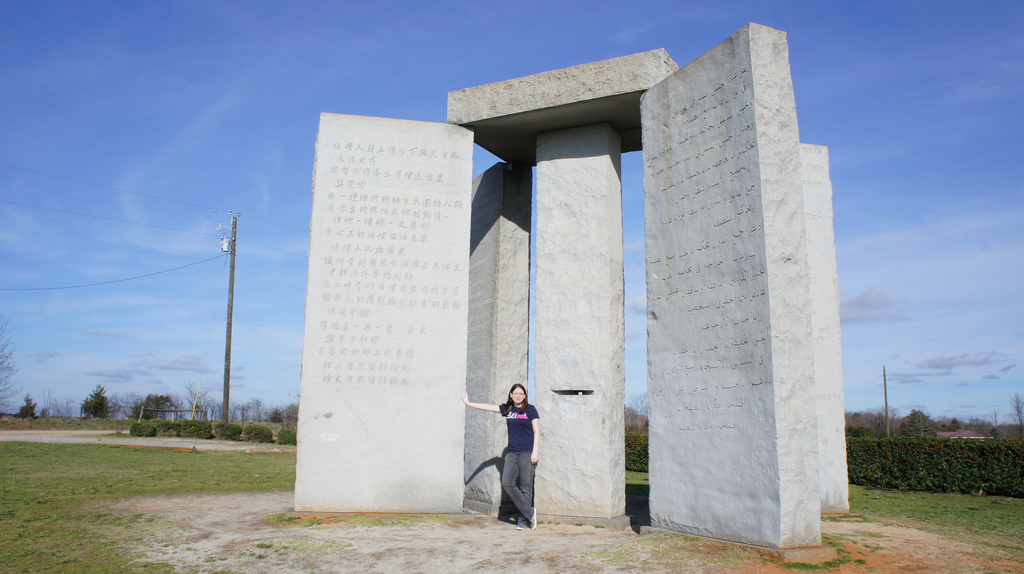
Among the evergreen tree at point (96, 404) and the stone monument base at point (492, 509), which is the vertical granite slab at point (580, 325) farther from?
the evergreen tree at point (96, 404)

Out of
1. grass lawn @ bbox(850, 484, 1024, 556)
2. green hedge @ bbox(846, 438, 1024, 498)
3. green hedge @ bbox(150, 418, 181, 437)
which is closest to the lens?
grass lawn @ bbox(850, 484, 1024, 556)

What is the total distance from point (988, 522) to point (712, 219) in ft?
18.7

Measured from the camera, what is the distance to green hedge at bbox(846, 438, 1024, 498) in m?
11.9

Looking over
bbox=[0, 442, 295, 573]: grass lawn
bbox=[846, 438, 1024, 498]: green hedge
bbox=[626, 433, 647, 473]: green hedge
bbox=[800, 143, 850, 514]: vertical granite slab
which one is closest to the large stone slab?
bbox=[800, 143, 850, 514]: vertical granite slab

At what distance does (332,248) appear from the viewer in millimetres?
7613

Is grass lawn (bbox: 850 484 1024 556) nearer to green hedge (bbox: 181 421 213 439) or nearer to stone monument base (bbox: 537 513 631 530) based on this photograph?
stone monument base (bbox: 537 513 631 530)

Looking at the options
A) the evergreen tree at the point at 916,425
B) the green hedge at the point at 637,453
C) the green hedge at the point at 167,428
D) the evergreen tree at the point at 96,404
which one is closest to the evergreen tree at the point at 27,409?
the evergreen tree at the point at 96,404

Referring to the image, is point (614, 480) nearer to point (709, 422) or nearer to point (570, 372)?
point (570, 372)

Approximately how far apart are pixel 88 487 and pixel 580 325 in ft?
23.8

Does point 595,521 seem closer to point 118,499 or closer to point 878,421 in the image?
point 118,499

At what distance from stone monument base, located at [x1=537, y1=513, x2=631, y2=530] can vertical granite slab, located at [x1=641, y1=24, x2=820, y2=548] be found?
31.8 inches

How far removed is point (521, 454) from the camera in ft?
22.7

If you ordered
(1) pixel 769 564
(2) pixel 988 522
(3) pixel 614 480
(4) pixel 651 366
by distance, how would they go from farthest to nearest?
(2) pixel 988 522
(3) pixel 614 480
(4) pixel 651 366
(1) pixel 769 564

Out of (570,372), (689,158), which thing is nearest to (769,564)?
(570,372)
